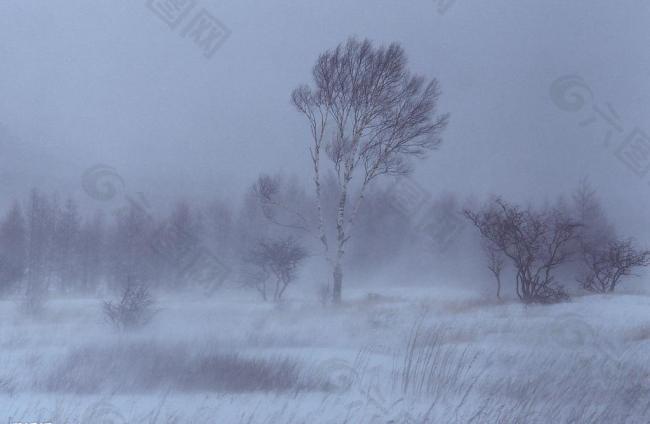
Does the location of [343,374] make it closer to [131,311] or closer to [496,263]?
[131,311]

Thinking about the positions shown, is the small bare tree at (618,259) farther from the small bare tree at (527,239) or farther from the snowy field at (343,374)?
the snowy field at (343,374)

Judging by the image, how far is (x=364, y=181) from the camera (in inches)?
657

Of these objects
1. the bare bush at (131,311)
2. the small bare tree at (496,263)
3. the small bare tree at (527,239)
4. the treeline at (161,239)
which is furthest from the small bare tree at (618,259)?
the bare bush at (131,311)

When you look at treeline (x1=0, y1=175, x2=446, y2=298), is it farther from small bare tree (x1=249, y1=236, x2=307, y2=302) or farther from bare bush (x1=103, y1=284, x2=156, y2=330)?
bare bush (x1=103, y1=284, x2=156, y2=330)

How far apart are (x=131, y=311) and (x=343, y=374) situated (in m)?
7.46

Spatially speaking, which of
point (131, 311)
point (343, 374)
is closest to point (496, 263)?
point (131, 311)

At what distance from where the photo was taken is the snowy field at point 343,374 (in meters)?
4.75

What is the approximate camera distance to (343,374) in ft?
19.7

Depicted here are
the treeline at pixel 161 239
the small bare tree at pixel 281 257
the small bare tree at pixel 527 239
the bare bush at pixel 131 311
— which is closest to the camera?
the bare bush at pixel 131 311

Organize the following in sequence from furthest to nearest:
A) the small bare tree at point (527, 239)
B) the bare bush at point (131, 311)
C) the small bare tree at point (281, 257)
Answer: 1. the small bare tree at point (281, 257)
2. the small bare tree at point (527, 239)
3. the bare bush at point (131, 311)

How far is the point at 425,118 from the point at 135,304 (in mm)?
11254

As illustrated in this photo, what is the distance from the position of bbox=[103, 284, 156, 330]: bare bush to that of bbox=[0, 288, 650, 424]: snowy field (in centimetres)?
149

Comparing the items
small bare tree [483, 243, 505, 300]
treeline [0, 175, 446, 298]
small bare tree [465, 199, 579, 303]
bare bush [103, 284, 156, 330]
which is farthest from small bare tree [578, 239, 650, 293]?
bare bush [103, 284, 156, 330]

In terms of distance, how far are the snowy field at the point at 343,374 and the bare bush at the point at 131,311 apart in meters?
1.49
